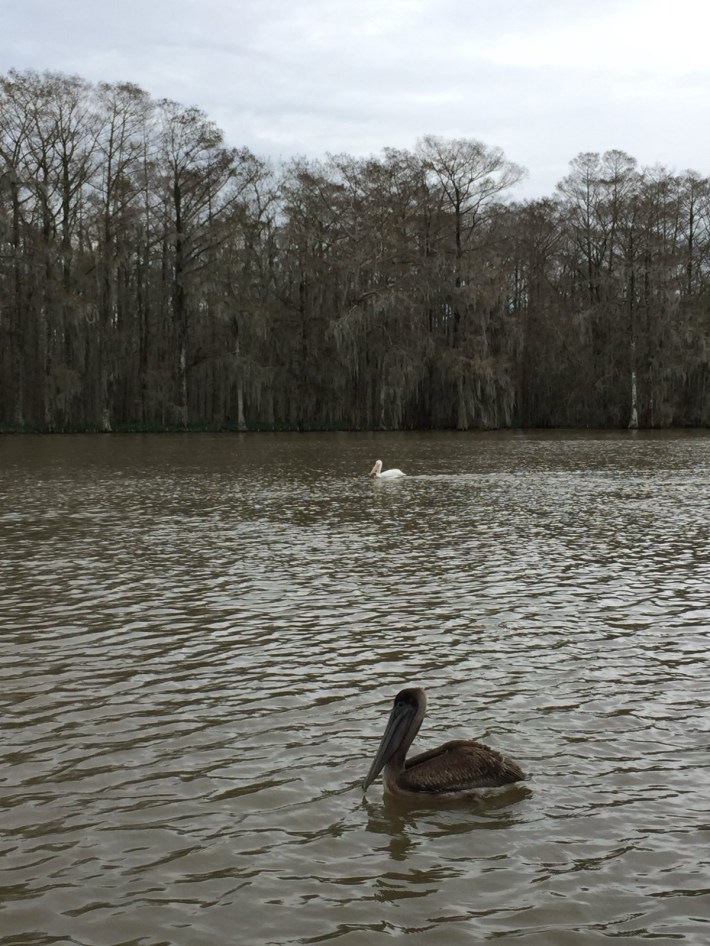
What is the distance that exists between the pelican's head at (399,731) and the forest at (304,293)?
4670 centimetres

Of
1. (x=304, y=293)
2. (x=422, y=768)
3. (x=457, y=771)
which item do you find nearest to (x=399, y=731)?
(x=422, y=768)

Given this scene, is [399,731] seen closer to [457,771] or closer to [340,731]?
[457,771]

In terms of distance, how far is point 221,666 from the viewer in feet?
25.3

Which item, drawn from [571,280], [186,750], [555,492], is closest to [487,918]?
[186,750]

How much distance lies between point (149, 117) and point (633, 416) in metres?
32.9

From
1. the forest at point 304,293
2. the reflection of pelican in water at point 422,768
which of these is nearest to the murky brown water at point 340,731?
the reflection of pelican in water at point 422,768

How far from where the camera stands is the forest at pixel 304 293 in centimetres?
5131

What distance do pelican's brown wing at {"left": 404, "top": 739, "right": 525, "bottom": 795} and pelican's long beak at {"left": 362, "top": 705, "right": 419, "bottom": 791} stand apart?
0.13 meters

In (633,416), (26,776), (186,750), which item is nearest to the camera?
(26,776)

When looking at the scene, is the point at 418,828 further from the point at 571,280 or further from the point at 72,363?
the point at 571,280

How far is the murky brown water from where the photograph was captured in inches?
165

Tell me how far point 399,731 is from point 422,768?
0.24 metres

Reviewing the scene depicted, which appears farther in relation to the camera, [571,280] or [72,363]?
[571,280]

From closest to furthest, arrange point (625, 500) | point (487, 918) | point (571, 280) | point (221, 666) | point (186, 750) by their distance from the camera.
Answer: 1. point (487, 918)
2. point (186, 750)
3. point (221, 666)
4. point (625, 500)
5. point (571, 280)
